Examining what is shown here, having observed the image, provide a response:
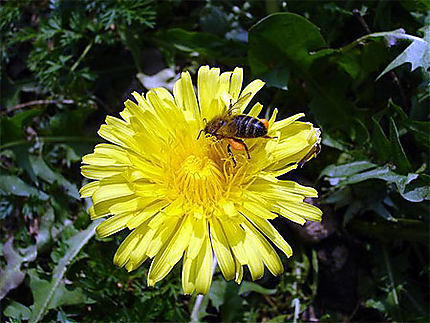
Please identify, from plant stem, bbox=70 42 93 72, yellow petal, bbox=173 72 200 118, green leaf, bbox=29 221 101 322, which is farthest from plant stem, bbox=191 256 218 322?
plant stem, bbox=70 42 93 72

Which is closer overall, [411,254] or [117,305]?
[117,305]

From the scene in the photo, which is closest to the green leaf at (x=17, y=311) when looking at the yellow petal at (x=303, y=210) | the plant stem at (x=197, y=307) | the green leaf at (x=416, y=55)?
the plant stem at (x=197, y=307)

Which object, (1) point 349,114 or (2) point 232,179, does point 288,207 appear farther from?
(1) point 349,114

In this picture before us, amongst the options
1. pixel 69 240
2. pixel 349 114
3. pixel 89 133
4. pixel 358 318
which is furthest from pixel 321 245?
pixel 89 133

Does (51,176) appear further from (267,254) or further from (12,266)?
(267,254)

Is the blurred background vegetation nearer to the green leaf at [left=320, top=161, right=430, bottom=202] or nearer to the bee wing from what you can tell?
the green leaf at [left=320, top=161, right=430, bottom=202]

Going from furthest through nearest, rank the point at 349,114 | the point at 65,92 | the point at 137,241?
the point at 65,92
the point at 349,114
the point at 137,241
